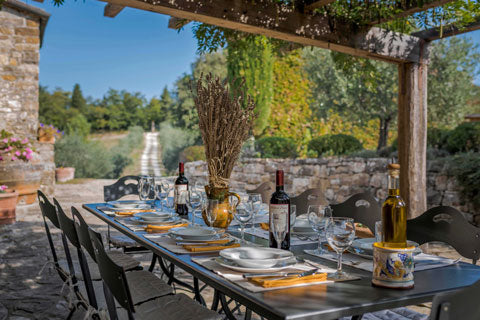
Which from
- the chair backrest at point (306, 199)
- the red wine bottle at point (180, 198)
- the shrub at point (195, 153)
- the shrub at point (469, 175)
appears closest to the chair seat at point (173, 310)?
the red wine bottle at point (180, 198)

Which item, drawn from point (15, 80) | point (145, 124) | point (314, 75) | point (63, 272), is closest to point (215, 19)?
point (63, 272)

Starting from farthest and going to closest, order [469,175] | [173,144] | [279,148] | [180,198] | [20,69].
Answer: [173,144] → [279,148] → [20,69] → [469,175] → [180,198]

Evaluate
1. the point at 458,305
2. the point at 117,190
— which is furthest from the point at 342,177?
the point at 458,305

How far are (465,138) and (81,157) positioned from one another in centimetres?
1007

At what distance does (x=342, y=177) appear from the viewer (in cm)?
691

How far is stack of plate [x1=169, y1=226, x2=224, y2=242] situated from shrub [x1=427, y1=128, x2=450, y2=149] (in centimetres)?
581

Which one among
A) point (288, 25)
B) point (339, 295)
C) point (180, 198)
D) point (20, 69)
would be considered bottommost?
point (339, 295)

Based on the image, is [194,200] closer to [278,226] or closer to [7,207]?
[278,226]

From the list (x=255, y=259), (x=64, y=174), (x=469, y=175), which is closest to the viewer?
(x=255, y=259)

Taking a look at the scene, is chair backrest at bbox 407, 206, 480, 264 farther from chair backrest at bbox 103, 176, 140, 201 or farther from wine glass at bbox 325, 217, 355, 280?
chair backrest at bbox 103, 176, 140, 201

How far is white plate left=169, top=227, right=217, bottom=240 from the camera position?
1.92 meters

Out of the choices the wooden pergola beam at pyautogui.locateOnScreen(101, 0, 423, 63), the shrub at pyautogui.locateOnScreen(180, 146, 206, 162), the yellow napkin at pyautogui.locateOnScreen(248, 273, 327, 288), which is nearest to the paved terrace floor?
the wooden pergola beam at pyautogui.locateOnScreen(101, 0, 423, 63)

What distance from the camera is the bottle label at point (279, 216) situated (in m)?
1.76

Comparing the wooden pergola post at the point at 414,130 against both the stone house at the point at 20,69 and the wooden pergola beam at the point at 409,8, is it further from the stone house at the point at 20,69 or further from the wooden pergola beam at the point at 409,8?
the stone house at the point at 20,69
